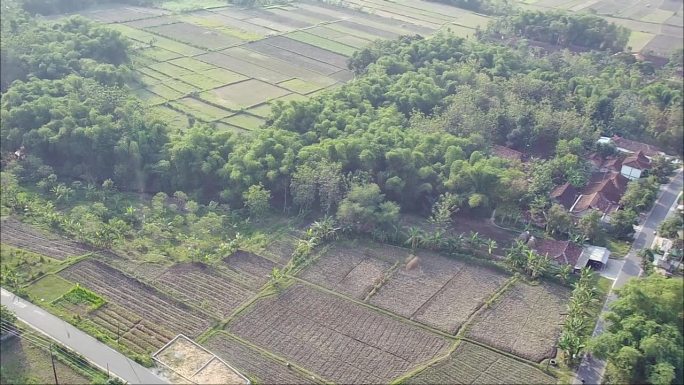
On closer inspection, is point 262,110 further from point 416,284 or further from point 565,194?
point 565,194

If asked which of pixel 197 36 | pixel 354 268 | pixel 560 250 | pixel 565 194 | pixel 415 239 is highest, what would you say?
pixel 197 36

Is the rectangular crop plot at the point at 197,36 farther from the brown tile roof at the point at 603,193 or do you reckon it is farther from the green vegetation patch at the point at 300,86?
the brown tile roof at the point at 603,193

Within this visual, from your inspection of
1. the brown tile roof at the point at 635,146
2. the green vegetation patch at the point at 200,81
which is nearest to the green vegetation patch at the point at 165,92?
the green vegetation patch at the point at 200,81

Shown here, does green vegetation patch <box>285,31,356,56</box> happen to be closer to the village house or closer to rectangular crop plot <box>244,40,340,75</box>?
rectangular crop plot <box>244,40,340,75</box>

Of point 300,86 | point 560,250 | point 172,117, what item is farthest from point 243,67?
point 560,250

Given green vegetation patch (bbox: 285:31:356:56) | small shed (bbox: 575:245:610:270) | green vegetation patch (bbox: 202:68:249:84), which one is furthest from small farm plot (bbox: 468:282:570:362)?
green vegetation patch (bbox: 285:31:356:56)
